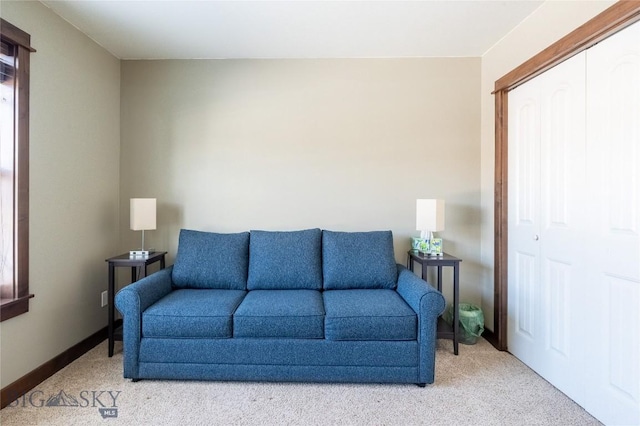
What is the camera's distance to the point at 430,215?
97.3 inches

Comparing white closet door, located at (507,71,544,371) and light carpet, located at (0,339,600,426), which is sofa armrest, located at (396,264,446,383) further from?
white closet door, located at (507,71,544,371)

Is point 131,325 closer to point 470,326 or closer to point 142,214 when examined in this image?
point 142,214

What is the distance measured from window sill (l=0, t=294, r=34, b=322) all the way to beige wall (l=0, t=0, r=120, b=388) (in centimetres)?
5

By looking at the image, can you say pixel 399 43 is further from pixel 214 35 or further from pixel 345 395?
pixel 345 395

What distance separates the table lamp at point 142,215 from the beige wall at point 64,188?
0.37 metres

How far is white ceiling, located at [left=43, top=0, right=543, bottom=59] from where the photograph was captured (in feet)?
6.77

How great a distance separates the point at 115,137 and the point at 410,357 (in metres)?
3.11

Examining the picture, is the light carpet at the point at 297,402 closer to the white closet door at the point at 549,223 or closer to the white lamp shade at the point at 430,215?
the white closet door at the point at 549,223

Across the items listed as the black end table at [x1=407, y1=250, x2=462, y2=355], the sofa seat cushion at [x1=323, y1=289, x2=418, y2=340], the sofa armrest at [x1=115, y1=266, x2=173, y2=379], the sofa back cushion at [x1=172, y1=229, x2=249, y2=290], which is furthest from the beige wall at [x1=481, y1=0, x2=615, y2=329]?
the sofa armrest at [x1=115, y1=266, x2=173, y2=379]

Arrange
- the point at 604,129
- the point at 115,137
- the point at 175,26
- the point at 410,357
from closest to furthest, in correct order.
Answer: the point at 604,129 < the point at 410,357 < the point at 175,26 < the point at 115,137

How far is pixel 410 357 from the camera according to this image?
6.23 ft

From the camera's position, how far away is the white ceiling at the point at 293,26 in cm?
206

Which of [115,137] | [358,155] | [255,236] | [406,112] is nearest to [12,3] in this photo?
[115,137]

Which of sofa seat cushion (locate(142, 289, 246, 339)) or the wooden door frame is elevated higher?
the wooden door frame
